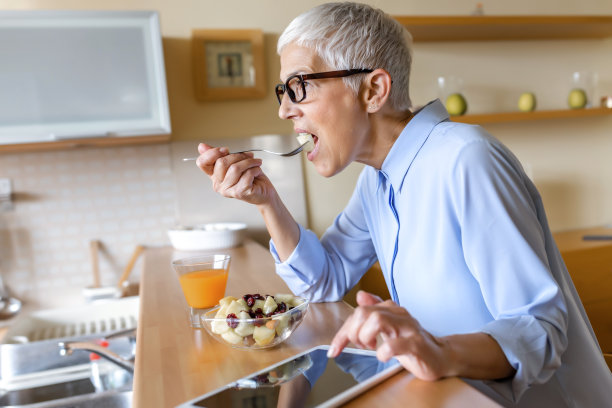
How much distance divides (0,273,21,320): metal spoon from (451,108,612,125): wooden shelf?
2251mm

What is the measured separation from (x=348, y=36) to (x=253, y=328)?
0.66m

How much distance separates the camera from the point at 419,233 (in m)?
1.14

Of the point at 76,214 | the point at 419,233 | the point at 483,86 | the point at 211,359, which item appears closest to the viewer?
the point at 211,359

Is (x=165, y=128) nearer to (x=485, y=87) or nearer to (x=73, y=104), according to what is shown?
(x=73, y=104)

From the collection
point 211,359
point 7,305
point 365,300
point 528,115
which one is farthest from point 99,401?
point 528,115

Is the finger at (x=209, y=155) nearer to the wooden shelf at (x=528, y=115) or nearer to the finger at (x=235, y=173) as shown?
the finger at (x=235, y=173)

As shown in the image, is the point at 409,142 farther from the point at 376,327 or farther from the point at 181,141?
the point at 181,141

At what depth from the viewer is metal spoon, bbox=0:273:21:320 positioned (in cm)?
246

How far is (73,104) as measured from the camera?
7.29 ft

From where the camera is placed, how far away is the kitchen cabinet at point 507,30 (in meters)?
2.76

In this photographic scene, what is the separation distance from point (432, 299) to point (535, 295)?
0.24 metres

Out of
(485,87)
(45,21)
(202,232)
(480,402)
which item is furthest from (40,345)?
(485,87)

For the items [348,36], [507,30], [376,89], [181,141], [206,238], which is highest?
[507,30]

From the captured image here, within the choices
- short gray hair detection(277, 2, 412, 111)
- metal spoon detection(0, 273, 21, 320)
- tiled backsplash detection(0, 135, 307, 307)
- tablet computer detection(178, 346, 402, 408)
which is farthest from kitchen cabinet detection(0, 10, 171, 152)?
tablet computer detection(178, 346, 402, 408)
